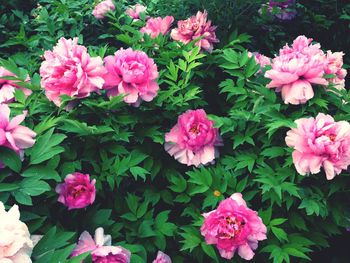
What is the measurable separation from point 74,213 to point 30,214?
35 cm

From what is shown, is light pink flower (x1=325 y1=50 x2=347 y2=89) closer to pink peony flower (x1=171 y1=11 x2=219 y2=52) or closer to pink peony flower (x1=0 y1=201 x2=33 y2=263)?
pink peony flower (x1=171 y1=11 x2=219 y2=52)

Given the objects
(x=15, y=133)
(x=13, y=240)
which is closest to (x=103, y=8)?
(x=15, y=133)

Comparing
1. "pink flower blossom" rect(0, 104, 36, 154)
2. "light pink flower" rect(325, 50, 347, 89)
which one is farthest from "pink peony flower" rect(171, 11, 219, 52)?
"pink flower blossom" rect(0, 104, 36, 154)

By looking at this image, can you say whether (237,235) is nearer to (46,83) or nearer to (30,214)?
(30,214)

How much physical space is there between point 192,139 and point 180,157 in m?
0.10

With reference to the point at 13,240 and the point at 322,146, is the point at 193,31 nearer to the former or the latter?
the point at 322,146

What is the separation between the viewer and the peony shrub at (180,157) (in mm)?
1871

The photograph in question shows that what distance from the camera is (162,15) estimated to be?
3.39m

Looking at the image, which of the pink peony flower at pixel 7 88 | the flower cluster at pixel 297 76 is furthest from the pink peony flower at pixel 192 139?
the pink peony flower at pixel 7 88

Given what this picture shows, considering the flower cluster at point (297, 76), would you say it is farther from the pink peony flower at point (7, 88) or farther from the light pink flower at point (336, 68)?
the pink peony flower at point (7, 88)

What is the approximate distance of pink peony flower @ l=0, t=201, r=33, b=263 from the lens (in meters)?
1.18

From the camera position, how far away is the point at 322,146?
6.12 ft

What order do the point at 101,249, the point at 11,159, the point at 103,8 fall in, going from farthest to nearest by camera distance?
the point at 103,8 → the point at 101,249 → the point at 11,159

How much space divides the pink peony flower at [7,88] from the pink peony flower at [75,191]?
0.51 meters
